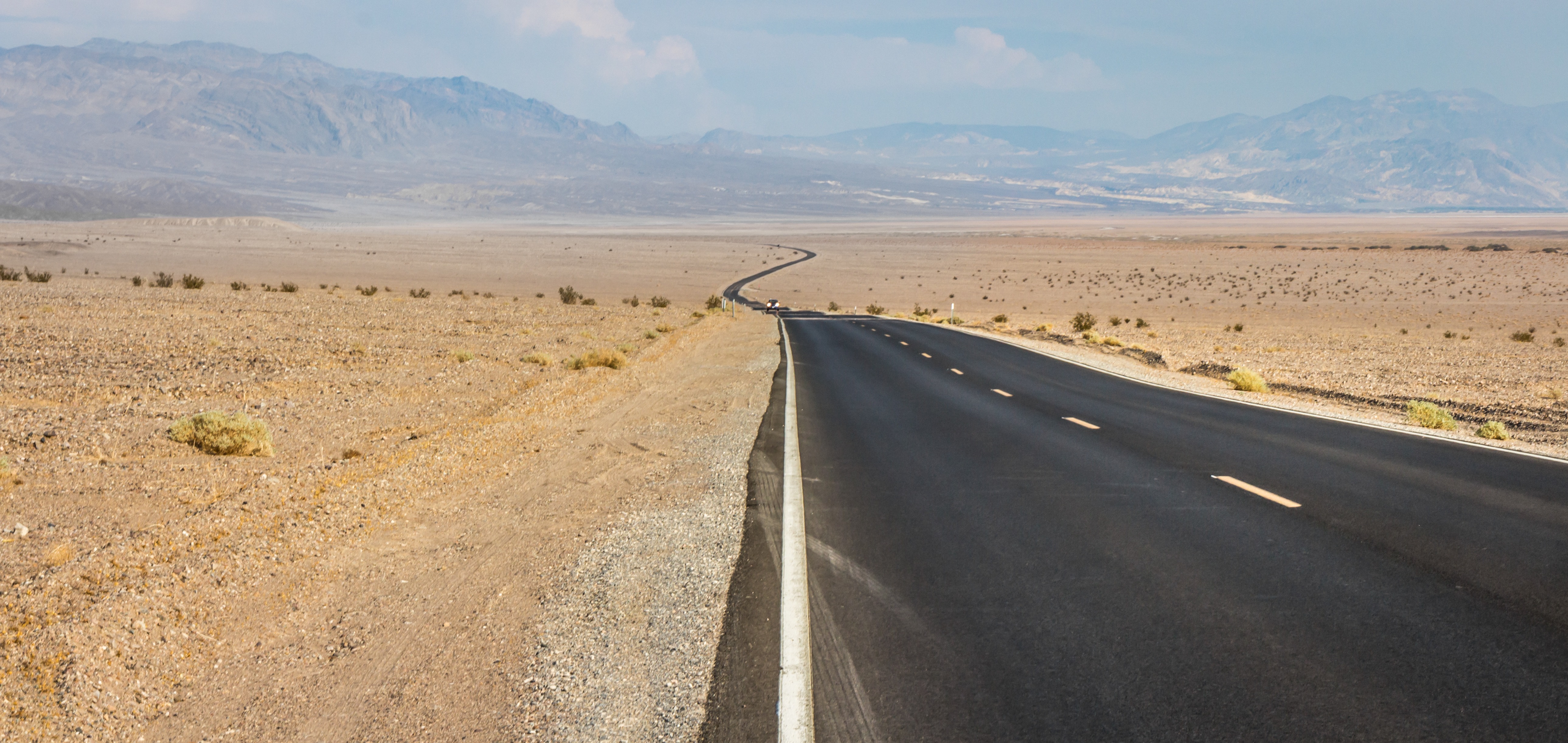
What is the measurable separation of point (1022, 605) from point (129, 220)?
213 metres

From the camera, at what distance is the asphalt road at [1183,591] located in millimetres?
4371

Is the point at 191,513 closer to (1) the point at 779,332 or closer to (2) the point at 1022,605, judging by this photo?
(2) the point at 1022,605

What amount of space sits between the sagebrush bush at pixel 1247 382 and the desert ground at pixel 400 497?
2.05 ft

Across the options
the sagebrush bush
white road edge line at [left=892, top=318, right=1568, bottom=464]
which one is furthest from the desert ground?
white road edge line at [left=892, top=318, right=1568, bottom=464]

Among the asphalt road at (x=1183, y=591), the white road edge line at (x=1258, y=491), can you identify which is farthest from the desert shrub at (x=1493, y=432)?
the white road edge line at (x=1258, y=491)

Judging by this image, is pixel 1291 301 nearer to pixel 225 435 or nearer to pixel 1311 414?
pixel 1311 414

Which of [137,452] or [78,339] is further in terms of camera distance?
[78,339]

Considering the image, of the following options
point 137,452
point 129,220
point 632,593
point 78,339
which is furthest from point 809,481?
point 129,220

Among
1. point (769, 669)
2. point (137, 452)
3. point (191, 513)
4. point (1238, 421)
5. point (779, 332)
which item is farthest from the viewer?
point (779, 332)

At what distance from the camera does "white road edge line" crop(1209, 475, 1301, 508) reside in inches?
328

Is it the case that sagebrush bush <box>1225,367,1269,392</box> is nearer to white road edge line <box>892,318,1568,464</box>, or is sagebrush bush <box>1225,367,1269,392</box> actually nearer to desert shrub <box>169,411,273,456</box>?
white road edge line <box>892,318,1568,464</box>

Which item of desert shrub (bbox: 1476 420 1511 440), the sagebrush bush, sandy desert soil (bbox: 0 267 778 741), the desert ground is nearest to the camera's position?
sandy desert soil (bbox: 0 267 778 741)

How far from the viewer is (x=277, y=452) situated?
11281 mm

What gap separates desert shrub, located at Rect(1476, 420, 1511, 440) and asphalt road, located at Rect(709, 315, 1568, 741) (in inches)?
70.7
